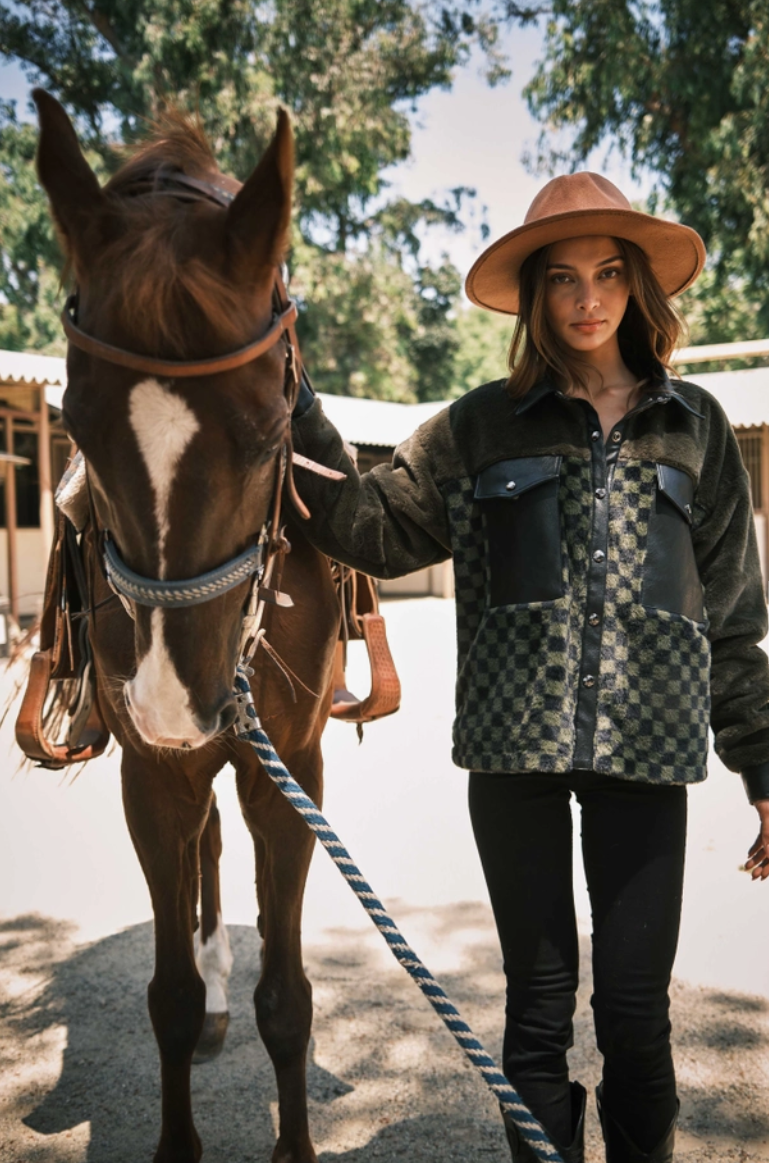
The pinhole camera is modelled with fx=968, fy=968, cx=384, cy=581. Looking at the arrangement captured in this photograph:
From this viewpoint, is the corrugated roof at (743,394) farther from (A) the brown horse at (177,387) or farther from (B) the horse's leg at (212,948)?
(A) the brown horse at (177,387)

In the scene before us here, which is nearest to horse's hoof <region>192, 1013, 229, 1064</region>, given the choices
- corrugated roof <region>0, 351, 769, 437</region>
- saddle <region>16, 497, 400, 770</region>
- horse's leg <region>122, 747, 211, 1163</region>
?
horse's leg <region>122, 747, 211, 1163</region>

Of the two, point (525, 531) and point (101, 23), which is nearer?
point (525, 531)

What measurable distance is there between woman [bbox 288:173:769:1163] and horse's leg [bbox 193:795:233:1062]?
1367 millimetres

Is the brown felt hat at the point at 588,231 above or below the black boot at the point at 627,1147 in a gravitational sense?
above

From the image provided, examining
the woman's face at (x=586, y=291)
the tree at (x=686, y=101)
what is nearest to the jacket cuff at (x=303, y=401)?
the woman's face at (x=586, y=291)

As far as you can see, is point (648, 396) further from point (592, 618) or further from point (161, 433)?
point (161, 433)

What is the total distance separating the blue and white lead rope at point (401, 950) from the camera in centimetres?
162

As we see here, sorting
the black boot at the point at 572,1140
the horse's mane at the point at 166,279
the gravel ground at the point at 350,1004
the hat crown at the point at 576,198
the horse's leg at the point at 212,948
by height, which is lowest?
the gravel ground at the point at 350,1004

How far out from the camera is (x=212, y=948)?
321cm

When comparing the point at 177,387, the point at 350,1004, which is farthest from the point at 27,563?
the point at 177,387

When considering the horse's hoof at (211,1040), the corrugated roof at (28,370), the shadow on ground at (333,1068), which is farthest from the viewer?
the corrugated roof at (28,370)

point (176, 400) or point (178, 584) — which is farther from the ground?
point (176, 400)

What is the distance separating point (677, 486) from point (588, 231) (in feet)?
1.81

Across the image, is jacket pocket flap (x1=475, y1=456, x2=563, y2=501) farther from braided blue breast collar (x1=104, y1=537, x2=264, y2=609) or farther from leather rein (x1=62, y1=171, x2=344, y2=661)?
braided blue breast collar (x1=104, y1=537, x2=264, y2=609)
